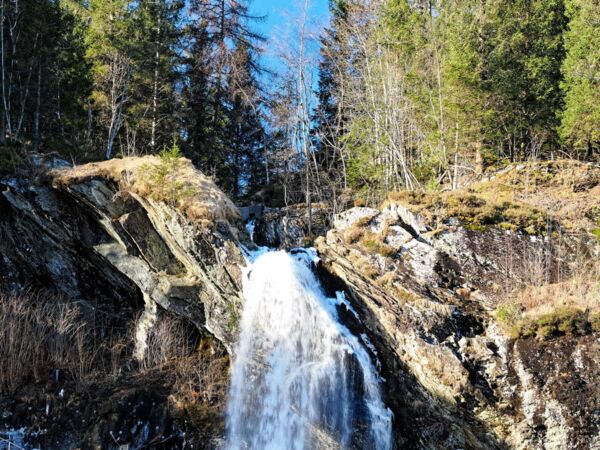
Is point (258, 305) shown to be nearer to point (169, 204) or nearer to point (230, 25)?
point (169, 204)

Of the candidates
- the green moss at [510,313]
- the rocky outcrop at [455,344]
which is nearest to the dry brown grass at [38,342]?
the rocky outcrop at [455,344]

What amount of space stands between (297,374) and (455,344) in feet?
10.3

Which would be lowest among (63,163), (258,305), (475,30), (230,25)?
(258,305)

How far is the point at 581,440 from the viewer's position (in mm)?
7070

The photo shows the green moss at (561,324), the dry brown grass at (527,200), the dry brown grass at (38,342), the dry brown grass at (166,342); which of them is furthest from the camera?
the dry brown grass at (166,342)

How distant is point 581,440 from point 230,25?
2066 centimetres

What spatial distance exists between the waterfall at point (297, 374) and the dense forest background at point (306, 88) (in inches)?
253

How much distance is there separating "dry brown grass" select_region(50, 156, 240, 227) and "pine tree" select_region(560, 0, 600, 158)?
11624 millimetres

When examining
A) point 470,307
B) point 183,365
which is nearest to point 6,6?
point 183,365

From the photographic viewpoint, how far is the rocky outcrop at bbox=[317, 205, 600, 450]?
24.2 ft

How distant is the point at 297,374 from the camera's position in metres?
9.27

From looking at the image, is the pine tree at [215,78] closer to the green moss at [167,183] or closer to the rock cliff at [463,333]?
the green moss at [167,183]

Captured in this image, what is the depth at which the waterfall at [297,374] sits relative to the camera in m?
8.73

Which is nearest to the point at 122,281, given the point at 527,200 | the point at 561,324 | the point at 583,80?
the point at 561,324
